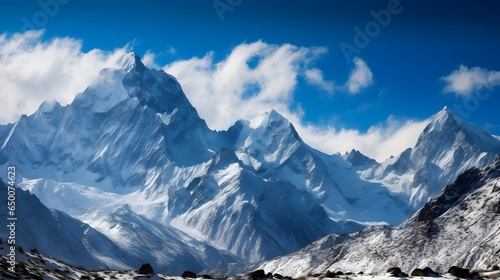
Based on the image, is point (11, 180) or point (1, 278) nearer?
point (1, 278)

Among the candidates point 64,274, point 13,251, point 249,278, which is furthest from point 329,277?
point 13,251

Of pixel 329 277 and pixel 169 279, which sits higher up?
pixel 329 277

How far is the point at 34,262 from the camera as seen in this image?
221ft

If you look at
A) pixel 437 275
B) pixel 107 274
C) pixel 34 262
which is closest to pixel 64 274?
pixel 34 262

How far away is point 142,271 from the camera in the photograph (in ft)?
246

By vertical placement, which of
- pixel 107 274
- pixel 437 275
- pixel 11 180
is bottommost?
pixel 107 274

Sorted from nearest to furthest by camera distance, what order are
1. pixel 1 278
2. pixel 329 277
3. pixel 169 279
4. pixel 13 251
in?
pixel 1 278 → pixel 13 251 → pixel 169 279 → pixel 329 277

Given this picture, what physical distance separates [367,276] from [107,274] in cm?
2895

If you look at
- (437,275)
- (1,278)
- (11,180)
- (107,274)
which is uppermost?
(437,275)

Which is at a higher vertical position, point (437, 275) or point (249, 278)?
point (437, 275)

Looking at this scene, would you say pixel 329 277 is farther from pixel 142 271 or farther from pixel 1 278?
pixel 1 278

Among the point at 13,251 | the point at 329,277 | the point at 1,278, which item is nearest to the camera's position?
the point at 1,278

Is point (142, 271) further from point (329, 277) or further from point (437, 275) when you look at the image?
point (437, 275)

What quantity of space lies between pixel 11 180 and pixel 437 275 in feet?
157
